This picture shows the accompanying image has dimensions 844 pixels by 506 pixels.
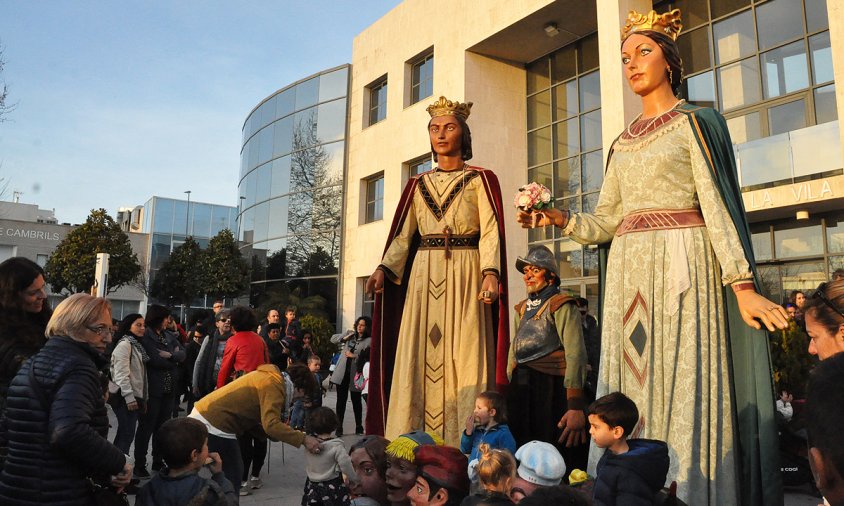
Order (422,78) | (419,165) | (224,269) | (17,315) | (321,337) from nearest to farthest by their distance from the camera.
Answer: (17,315), (321,337), (419,165), (422,78), (224,269)

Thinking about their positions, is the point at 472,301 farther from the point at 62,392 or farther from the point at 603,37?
the point at 603,37

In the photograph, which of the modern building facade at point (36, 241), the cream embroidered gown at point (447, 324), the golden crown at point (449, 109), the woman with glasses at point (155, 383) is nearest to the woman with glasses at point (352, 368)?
the woman with glasses at point (155, 383)

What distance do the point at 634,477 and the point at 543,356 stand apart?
68.3 inches

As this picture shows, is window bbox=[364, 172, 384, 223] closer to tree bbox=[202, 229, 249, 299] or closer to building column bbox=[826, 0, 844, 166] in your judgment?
tree bbox=[202, 229, 249, 299]

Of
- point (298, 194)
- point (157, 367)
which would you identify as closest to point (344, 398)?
point (157, 367)

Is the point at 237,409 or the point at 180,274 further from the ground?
the point at 180,274

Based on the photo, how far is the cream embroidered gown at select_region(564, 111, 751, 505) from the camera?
2.82 m

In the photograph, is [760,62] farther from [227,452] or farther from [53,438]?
[53,438]

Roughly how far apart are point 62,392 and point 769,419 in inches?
121

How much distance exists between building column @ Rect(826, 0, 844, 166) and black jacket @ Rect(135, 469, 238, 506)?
11122mm

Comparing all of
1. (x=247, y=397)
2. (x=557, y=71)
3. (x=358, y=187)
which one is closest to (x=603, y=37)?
(x=557, y=71)

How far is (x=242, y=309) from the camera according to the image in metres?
6.30

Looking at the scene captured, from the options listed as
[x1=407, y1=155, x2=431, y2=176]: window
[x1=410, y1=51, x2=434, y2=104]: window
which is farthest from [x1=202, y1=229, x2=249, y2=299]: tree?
[x1=410, y1=51, x2=434, y2=104]: window

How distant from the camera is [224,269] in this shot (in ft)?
84.3
